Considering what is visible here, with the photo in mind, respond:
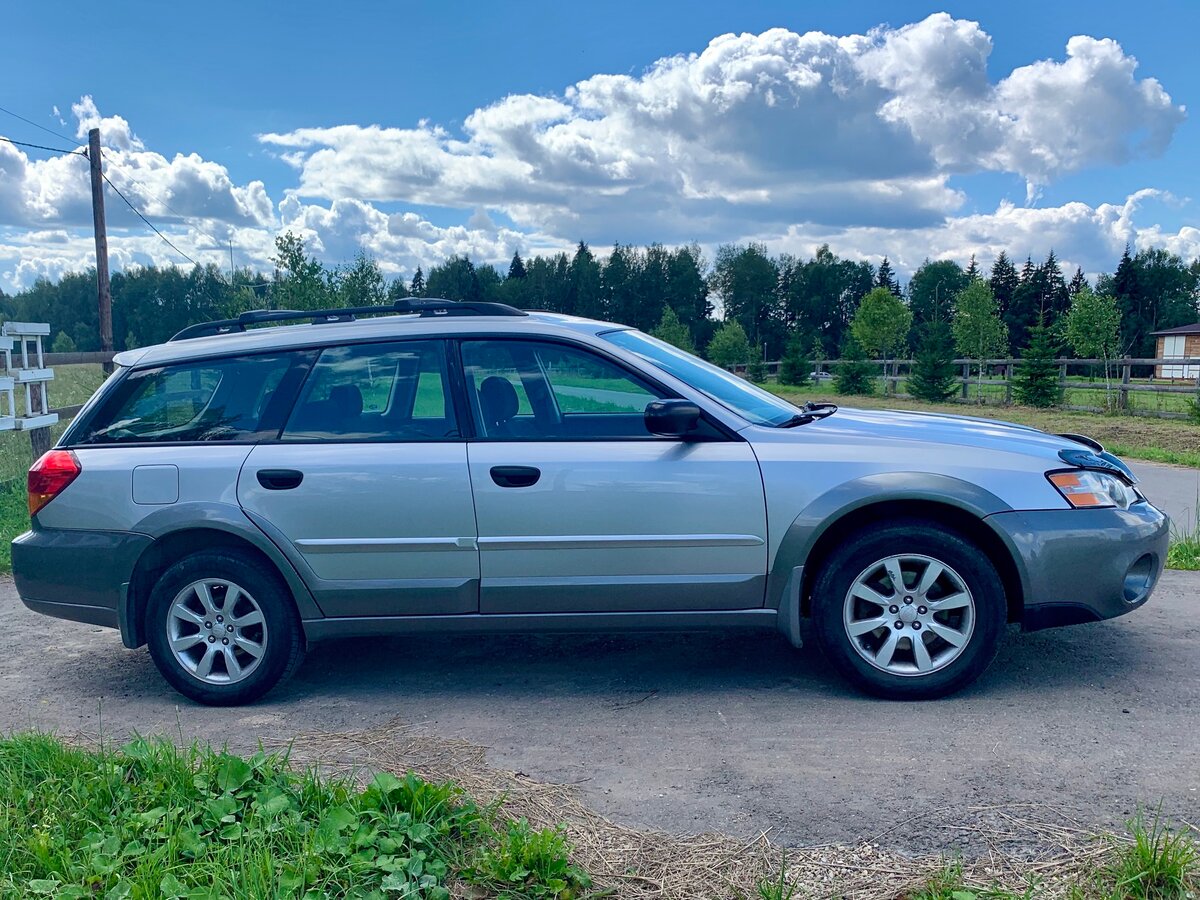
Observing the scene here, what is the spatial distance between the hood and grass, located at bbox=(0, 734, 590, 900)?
219 cm

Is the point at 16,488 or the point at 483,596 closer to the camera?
the point at 483,596

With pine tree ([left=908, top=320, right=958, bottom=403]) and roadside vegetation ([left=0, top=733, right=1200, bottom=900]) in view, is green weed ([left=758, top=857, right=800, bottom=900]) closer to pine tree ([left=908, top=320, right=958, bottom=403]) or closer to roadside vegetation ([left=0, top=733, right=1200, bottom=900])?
roadside vegetation ([left=0, top=733, right=1200, bottom=900])

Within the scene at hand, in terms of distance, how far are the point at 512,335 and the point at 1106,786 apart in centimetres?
295

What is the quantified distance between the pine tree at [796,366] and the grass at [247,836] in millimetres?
42232

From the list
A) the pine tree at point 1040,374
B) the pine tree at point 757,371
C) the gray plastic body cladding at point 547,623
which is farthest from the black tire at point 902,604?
the pine tree at point 757,371

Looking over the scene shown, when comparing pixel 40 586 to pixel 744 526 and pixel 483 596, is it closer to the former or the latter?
pixel 483 596

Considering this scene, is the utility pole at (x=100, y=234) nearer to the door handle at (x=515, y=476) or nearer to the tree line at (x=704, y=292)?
the door handle at (x=515, y=476)

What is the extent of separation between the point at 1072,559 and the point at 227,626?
12.1 ft

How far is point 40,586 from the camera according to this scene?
4.78 m

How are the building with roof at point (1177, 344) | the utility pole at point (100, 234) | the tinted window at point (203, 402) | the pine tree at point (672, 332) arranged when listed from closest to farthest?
the tinted window at point (203, 402) → the utility pole at point (100, 234) → the pine tree at point (672, 332) → the building with roof at point (1177, 344)

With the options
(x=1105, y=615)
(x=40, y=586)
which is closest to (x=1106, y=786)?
(x=1105, y=615)

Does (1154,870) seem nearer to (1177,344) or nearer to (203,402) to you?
(203,402)

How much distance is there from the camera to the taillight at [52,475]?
15.4ft

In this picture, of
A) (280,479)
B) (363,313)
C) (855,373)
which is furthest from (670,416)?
(855,373)
